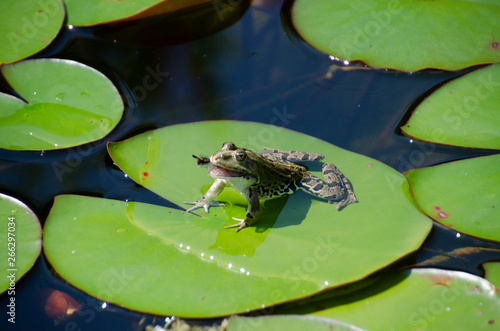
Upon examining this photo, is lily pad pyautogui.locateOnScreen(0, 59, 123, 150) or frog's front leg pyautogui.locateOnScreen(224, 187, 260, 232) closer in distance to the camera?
frog's front leg pyautogui.locateOnScreen(224, 187, 260, 232)

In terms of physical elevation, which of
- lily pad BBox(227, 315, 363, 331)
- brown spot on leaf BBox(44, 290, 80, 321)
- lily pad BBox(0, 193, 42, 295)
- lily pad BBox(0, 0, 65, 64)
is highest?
lily pad BBox(0, 0, 65, 64)

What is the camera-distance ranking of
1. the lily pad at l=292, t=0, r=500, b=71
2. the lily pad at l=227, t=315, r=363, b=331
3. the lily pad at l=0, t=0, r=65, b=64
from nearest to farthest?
the lily pad at l=227, t=315, r=363, b=331, the lily pad at l=292, t=0, r=500, b=71, the lily pad at l=0, t=0, r=65, b=64

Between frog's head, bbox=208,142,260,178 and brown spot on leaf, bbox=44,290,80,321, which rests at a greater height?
frog's head, bbox=208,142,260,178

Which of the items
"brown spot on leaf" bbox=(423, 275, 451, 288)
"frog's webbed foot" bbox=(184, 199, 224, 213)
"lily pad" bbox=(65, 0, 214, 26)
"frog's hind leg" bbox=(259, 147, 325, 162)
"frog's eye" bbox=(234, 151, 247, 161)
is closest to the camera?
"brown spot on leaf" bbox=(423, 275, 451, 288)

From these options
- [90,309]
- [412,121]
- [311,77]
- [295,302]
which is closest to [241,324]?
[295,302]

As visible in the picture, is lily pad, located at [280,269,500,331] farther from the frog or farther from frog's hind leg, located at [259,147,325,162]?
frog's hind leg, located at [259,147,325,162]

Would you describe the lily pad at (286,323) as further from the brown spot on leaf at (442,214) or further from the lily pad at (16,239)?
the lily pad at (16,239)

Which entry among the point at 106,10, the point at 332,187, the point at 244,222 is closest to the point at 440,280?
the point at 332,187

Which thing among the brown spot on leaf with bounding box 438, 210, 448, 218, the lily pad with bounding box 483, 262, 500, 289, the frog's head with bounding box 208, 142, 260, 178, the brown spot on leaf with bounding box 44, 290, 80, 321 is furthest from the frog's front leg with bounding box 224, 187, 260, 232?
the lily pad with bounding box 483, 262, 500, 289

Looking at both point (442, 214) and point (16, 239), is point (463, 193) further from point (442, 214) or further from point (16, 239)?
point (16, 239)
